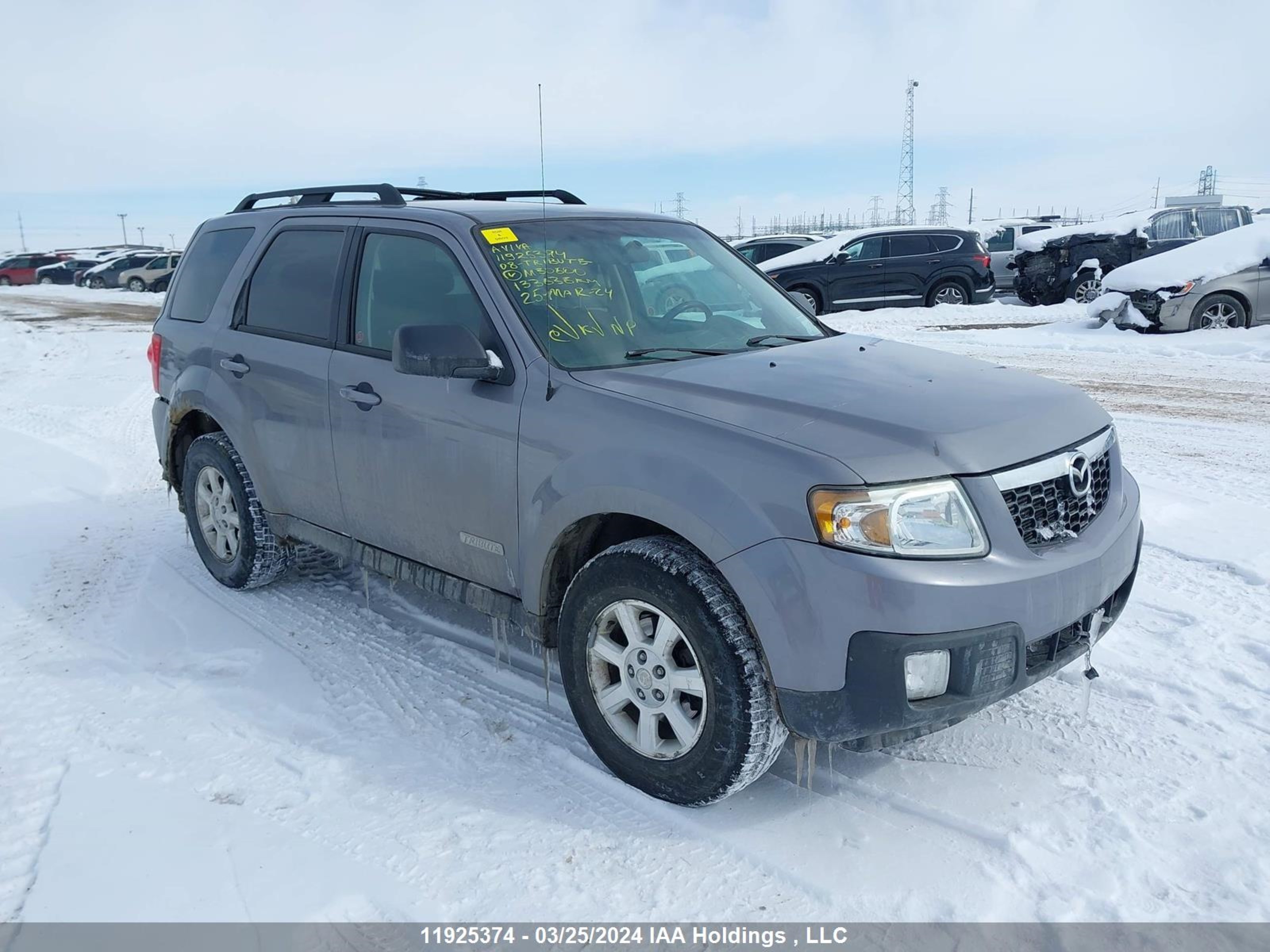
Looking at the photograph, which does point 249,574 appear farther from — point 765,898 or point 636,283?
point 765,898

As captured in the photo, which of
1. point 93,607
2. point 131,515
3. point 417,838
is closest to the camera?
point 417,838

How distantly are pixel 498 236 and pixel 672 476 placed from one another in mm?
1427

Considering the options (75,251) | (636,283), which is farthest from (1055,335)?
(75,251)

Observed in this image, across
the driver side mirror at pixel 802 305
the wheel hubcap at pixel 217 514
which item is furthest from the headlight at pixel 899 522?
the wheel hubcap at pixel 217 514

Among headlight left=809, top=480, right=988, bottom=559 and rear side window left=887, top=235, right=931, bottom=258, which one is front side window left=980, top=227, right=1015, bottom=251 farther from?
headlight left=809, top=480, right=988, bottom=559

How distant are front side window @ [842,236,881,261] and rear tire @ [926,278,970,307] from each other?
122cm

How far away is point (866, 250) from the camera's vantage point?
18.1m

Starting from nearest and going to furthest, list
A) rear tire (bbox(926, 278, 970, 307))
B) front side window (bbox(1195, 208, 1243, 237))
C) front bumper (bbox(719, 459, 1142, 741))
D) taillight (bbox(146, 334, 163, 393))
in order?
front bumper (bbox(719, 459, 1142, 741)) → taillight (bbox(146, 334, 163, 393)) → rear tire (bbox(926, 278, 970, 307)) → front side window (bbox(1195, 208, 1243, 237))

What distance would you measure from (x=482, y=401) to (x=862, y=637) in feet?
5.29

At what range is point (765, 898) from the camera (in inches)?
108

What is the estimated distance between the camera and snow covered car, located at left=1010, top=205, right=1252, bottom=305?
18.0 m

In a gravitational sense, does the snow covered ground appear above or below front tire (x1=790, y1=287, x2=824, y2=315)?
below

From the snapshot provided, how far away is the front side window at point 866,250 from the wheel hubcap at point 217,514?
1471 cm

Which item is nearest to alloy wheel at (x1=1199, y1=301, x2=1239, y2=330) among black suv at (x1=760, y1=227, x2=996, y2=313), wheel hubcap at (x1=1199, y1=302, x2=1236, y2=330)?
wheel hubcap at (x1=1199, y1=302, x2=1236, y2=330)
